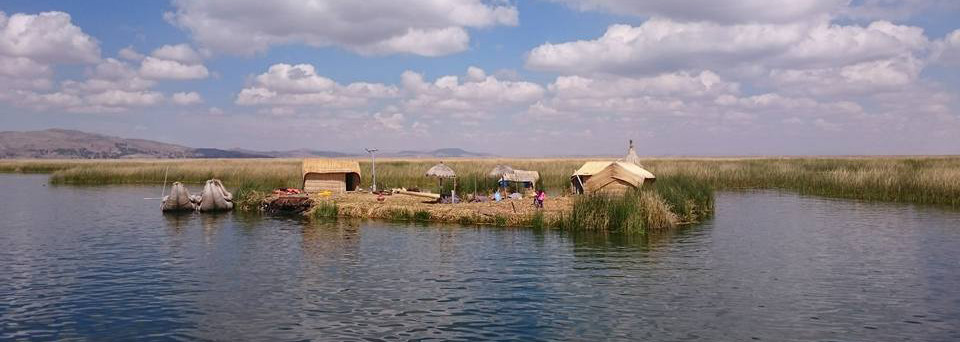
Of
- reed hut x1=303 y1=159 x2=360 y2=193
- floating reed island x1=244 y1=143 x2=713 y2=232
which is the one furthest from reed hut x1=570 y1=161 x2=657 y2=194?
reed hut x1=303 y1=159 x2=360 y2=193

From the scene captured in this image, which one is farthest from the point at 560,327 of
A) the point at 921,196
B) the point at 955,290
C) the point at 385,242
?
the point at 921,196

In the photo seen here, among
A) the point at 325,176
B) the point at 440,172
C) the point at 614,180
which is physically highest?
the point at 440,172

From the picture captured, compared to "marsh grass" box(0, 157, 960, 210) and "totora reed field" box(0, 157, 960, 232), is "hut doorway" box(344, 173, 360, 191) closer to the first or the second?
"totora reed field" box(0, 157, 960, 232)

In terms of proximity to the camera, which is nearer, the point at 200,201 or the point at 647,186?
the point at 647,186

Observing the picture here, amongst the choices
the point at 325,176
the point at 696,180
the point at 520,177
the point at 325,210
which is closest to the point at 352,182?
the point at 325,176

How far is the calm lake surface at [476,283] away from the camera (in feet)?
36.7

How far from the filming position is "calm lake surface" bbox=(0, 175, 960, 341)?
440 inches

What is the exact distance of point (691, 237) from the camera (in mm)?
22141

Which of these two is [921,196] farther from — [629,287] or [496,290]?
[496,290]

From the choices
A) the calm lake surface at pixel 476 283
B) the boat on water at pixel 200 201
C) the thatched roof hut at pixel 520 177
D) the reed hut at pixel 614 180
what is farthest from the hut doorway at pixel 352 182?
the reed hut at pixel 614 180

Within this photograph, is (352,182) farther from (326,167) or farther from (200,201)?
(200,201)

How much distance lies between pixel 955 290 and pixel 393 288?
1132cm

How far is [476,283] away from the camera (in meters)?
14.7

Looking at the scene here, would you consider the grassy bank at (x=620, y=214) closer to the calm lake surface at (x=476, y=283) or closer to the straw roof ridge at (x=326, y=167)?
the calm lake surface at (x=476, y=283)
